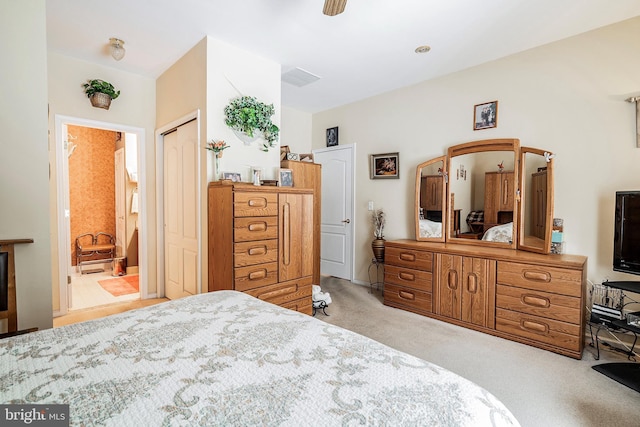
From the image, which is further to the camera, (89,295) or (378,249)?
(378,249)

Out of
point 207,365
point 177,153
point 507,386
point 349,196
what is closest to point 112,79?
point 177,153

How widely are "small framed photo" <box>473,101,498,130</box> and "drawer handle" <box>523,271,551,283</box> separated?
1.54m

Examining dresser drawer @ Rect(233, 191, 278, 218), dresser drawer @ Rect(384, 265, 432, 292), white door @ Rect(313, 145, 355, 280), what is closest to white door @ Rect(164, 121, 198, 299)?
dresser drawer @ Rect(233, 191, 278, 218)

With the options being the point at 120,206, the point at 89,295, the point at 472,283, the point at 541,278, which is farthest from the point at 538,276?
the point at 120,206

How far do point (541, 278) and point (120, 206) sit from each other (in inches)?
241

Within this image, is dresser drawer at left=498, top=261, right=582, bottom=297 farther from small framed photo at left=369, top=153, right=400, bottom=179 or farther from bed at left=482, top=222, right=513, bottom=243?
small framed photo at left=369, top=153, right=400, bottom=179

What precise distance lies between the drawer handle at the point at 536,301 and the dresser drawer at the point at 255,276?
7.10 ft

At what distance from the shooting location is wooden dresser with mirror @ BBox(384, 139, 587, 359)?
2.37 metres

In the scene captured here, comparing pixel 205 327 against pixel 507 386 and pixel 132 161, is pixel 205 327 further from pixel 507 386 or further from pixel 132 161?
pixel 132 161

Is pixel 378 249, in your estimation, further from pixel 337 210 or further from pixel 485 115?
pixel 485 115

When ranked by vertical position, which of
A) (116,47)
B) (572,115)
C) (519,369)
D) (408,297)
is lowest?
(519,369)

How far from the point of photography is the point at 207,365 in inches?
Result: 31.8

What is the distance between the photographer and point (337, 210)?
15.3ft

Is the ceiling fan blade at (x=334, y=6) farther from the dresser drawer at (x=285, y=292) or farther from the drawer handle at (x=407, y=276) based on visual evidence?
the drawer handle at (x=407, y=276)
